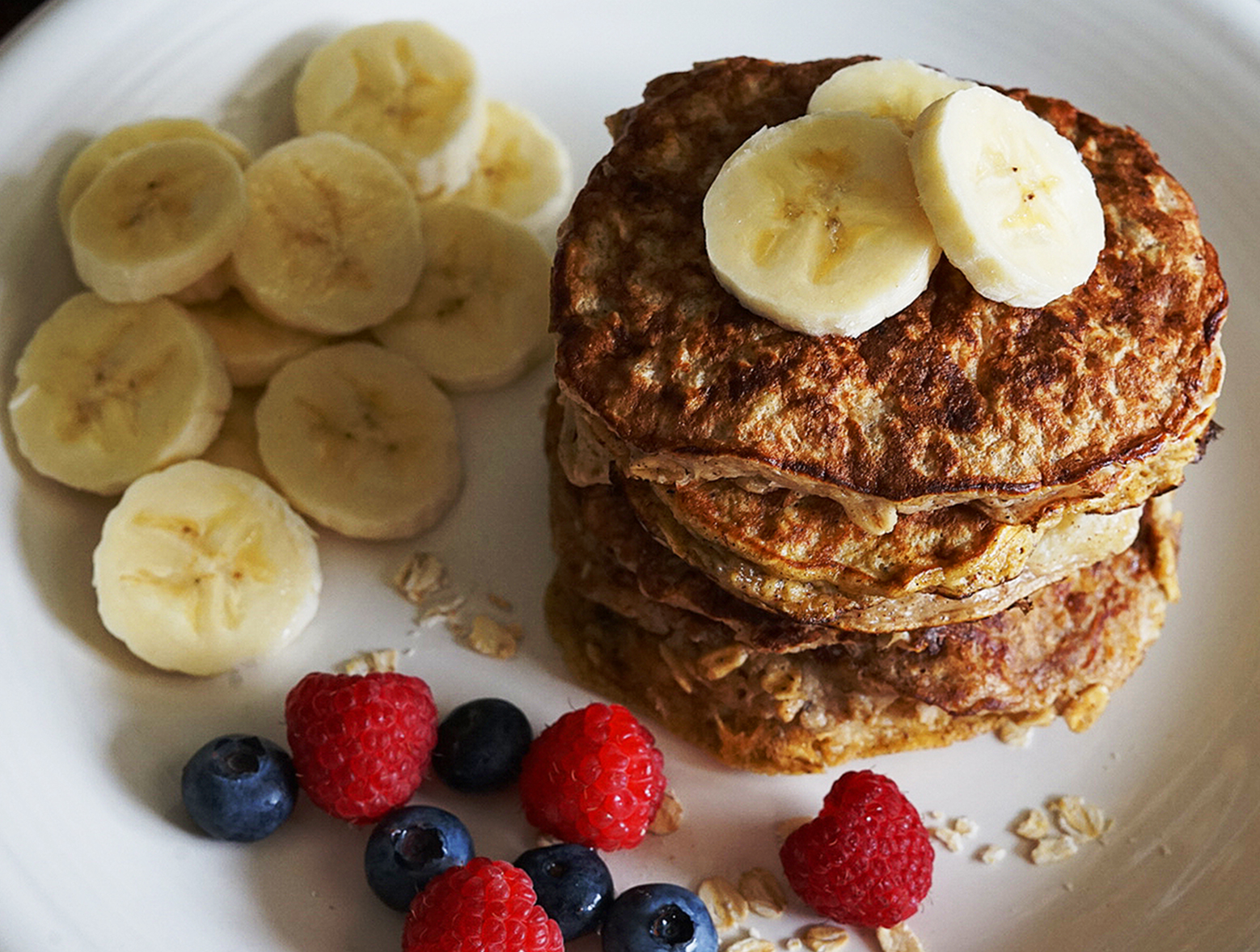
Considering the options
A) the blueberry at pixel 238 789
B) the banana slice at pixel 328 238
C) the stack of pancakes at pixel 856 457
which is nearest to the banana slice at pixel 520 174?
the banana slice at pixel 328 238

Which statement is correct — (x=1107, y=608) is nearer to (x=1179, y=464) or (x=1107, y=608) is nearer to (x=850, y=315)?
(x=1179, y=464)

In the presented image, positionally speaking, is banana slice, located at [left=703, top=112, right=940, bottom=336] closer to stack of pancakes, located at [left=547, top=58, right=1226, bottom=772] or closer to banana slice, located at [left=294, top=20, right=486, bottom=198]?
stack of pancakes, located at [left=547, top=58, right=1226, bottom=772]

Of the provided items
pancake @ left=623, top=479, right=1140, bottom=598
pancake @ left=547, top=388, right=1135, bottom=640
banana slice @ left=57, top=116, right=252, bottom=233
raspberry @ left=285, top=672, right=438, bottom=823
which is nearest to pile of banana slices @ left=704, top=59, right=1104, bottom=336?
pancake @ left=623, top=479, right=1140, bottom=598

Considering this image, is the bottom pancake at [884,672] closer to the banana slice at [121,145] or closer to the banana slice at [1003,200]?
the banana slice at [1003,200]

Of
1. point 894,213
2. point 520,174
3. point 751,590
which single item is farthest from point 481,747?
point 520,174

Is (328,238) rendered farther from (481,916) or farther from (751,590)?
(481,916)

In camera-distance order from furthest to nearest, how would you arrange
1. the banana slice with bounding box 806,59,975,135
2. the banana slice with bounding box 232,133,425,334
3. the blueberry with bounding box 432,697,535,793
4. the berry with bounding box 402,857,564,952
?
the banana slice with bounding box 232,133,425,334 → the blueberry with bounding box 432,697,535,793 → the banana slice with bounding box 806,59,975,135 → the berry with bounding box 402,857,564,952
